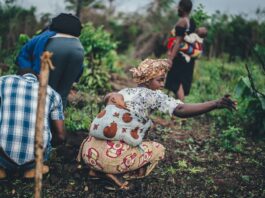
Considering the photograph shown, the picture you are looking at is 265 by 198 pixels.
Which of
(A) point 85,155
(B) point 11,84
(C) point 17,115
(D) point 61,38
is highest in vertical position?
(D) point 61,38

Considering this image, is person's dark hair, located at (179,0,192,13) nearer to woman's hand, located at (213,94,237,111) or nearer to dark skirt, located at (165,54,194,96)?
dark skirt, located at (165,54,194,96)

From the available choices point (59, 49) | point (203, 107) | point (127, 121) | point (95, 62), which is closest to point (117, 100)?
point (127, 121)

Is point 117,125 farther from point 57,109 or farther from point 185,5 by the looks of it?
point 185,5

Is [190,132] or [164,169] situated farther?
[190,132]

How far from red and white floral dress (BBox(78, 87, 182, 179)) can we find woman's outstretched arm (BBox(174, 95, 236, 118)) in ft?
0.24

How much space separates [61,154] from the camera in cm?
411

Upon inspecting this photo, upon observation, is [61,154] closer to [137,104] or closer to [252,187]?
[137,104]

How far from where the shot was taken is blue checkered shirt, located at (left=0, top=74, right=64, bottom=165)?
10.1ft

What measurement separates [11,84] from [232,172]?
7.96ft

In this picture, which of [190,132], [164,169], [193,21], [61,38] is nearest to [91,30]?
[193,21]

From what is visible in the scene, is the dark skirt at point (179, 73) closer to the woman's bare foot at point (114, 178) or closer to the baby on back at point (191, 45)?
the baby on back at point (191, 45)

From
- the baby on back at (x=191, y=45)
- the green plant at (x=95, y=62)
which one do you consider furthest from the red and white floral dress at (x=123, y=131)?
the green plant at (x=95, y=62)

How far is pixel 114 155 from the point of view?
10.7 ft

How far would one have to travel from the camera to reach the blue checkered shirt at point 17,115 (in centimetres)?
309
